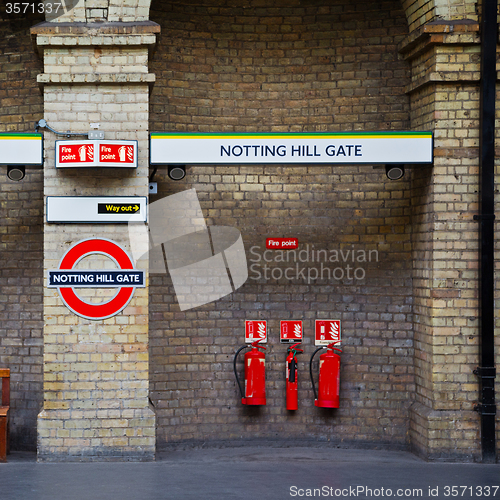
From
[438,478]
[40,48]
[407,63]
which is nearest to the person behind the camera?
[438,478]

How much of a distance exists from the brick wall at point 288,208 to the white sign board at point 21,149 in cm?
156

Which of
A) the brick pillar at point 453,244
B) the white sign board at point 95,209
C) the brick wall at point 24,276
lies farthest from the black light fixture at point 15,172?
the brick pillar at point 453,244

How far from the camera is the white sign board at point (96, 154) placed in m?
6.17

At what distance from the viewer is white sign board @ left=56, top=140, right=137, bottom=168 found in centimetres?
617

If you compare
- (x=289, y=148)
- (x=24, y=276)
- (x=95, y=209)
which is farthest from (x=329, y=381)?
(x=24, y=276)

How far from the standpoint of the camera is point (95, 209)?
6359mm

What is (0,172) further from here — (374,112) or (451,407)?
(451,407)

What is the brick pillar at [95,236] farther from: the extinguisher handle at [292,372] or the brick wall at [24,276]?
the extinguisher handle at [292,372]

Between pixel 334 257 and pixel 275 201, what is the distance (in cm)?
106

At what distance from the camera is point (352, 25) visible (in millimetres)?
7523

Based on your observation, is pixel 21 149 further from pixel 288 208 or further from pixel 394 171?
pixel 394 171

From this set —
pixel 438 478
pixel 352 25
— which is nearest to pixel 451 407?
pixel 438 478

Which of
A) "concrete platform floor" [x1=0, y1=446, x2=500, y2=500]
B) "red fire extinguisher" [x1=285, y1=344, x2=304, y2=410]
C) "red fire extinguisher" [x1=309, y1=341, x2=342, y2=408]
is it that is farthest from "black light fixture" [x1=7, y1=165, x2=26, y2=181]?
"red fire extinguisher" [x1=309, y1=341, x2=342, y2=408]

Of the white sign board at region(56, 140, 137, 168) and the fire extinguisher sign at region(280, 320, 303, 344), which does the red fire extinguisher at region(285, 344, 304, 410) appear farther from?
the white sign board at region(56, 140, 137, 168)
